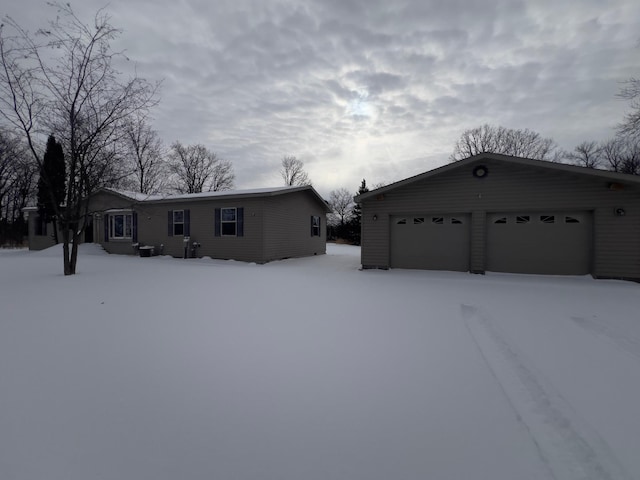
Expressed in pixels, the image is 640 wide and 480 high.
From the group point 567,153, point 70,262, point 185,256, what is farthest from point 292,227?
point 567,153

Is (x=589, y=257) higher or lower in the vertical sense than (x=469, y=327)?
higher

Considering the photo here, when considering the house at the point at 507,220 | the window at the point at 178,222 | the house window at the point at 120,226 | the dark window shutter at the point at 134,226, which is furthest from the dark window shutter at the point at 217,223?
the house at the point at 507,220

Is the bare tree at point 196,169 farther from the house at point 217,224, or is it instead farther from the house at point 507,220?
the house at point 507,220

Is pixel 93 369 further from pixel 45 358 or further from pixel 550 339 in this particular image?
pixel 550 339

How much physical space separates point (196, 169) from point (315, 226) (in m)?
25.3

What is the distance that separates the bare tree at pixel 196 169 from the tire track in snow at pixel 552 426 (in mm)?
37520

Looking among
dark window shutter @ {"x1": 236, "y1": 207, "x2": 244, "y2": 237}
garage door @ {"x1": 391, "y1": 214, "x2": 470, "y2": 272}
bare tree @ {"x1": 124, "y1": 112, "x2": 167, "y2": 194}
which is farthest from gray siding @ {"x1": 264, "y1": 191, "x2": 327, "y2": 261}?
bare tree @ {"x1": 124, "y1": 112, "x2": 167, "y2": 194}

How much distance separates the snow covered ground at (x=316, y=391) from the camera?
1855mm

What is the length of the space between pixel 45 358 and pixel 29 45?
32.4ft

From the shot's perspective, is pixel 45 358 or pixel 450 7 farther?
pixel 450 7

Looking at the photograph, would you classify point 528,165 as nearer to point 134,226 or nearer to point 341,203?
point 134,226

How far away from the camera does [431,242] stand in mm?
10352

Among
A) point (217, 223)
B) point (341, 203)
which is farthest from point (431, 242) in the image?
point (341, 203)

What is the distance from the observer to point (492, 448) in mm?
1983
